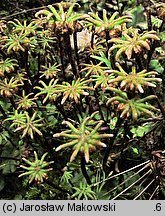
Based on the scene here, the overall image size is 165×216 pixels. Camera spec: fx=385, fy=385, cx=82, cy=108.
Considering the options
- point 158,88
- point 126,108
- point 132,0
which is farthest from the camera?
point 132,0

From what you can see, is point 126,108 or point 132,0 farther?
point 132,0

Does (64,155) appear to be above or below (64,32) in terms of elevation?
below

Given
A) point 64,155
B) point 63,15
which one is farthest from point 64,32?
point 64,155

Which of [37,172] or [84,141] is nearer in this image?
[84,141]

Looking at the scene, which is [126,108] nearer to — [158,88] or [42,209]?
[42,209]

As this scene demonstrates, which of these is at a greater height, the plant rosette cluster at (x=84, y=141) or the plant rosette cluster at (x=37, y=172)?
the plant rosette cluster at (x=84, y=141)

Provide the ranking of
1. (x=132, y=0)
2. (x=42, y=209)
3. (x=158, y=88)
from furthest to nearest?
(x=132, y=0) → (x=158, y=88) → (x=42, y=209)

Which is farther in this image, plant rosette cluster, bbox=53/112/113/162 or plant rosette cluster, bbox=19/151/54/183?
plant rosette cluster, bbox=19/151/54/183

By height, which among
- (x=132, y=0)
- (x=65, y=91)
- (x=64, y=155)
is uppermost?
(x=132, y=0)

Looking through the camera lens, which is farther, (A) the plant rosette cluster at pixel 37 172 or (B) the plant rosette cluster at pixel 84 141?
(A) the plant rosette cluster at pixel 37 172

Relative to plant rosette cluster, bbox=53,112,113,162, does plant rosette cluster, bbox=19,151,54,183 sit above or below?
below

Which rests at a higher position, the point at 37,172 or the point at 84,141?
the point at 84,141
